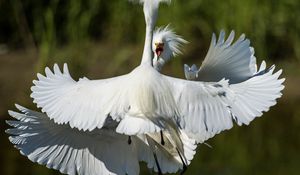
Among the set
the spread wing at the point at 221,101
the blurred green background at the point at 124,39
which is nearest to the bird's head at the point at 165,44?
the spread wing at the point at 221,101

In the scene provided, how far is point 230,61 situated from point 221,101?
0.58m

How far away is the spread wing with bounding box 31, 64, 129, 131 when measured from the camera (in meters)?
6.36

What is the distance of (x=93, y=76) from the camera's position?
12.3 meters

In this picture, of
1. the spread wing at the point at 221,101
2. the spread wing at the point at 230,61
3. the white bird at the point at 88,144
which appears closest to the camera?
the spread wing at the point at 221,101

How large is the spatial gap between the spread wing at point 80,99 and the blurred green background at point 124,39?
3.80 m

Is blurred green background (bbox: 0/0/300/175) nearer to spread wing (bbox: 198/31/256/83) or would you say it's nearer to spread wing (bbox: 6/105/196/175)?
spread wing (bbox: 6/105/196/175)

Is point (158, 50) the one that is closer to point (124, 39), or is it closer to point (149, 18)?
point (149, 18)

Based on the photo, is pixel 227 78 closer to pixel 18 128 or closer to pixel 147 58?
pixel 147 58

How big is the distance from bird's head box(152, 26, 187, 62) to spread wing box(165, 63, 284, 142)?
1206 millimetres

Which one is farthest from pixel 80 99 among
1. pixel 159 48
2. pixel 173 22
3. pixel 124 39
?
pixel 124 39

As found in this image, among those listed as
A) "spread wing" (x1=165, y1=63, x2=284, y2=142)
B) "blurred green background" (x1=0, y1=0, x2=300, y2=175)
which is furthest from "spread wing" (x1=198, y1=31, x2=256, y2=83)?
"blurred green background" (x1=0, y1=0, x2=300, y2=175)

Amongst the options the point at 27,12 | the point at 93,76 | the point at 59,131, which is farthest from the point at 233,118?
the point at 27,12

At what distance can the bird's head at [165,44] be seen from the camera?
783 cm

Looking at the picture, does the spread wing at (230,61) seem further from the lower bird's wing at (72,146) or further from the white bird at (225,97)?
the lower bird's wing at (72,146)
